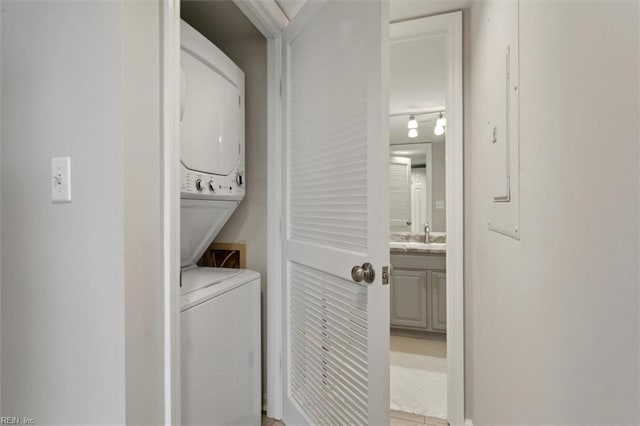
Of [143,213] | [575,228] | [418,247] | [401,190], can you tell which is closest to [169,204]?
[143,213]

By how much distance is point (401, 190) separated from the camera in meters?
3.55

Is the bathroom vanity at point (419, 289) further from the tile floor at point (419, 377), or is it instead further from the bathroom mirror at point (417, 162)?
the bathroom mirror at point (417, 162)

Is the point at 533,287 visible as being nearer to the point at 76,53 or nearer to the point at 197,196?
the point at 197,196

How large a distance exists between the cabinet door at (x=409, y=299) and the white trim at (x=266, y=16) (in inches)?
90.2

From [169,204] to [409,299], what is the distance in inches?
106

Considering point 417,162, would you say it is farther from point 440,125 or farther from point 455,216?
point 455,216

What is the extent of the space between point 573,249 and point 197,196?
4.26 feet

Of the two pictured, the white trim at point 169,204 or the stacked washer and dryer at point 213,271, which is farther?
the stacked washer and dryer at point 213,271

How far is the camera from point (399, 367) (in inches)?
102

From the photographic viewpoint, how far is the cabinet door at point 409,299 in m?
3.17

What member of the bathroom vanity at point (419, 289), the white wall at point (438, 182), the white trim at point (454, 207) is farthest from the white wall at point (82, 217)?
the white wall at point (438, 182)

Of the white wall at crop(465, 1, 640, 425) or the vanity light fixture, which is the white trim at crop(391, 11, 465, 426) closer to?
the white wall at crop(465, 1, 640, 425)

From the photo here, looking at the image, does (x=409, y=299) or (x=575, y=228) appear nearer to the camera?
(x=575, y=228)

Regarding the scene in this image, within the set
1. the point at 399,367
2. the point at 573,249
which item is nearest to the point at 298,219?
the point at 573,249
